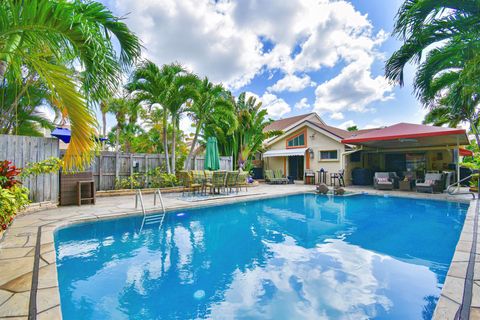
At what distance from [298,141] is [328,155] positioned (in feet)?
11.3

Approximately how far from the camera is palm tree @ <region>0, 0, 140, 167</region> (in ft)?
12.0

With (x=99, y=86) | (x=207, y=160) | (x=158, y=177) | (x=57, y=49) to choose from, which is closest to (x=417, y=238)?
(x=99, y=86)

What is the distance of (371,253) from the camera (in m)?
5.68

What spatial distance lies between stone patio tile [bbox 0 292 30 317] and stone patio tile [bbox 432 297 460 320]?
475 cm

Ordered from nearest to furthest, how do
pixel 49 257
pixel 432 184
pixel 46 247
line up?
pixel 49 257 < pixel 46 247 < pixel 432 184

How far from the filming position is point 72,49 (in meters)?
4.48

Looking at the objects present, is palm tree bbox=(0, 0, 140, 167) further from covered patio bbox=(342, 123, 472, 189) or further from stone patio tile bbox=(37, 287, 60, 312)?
covered patio bbox=(342, 123, 472, 189)

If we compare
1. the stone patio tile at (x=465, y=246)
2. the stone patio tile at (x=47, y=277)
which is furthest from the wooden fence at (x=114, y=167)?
the stone patio tile at (x=465, y=246)

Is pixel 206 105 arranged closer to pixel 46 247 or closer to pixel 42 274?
pixel 46 247

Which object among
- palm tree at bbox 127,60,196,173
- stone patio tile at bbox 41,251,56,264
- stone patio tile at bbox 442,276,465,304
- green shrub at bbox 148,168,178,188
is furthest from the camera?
green shrub at bbox 148,168,178,188

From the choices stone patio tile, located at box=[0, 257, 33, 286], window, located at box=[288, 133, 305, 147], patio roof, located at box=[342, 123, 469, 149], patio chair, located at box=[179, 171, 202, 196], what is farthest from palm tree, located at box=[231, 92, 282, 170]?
stone patio tile, located at box=[0, 257, 33, 286]

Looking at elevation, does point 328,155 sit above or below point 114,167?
above

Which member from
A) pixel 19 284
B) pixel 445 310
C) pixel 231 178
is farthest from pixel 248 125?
pixel 445 310

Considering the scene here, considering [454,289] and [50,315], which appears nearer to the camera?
[50,315]
